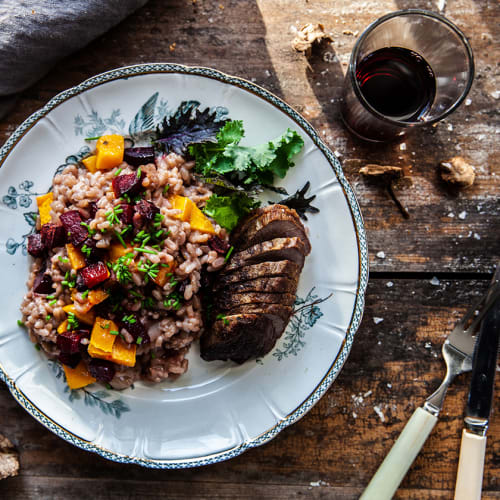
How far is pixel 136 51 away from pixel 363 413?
3330mm

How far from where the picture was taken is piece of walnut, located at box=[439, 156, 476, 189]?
3.60 m

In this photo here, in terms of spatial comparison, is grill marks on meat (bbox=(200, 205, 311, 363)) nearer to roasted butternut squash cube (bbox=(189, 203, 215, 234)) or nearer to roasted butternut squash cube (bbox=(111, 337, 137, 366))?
roasted butternut squash cube (bbox=(189, 203, 215, 234))

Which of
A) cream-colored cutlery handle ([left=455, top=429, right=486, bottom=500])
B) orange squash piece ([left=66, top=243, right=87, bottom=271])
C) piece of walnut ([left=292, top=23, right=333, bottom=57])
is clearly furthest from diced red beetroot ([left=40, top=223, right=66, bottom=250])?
cream-colored cutlery handle ([left=455, top=429, right=486, bottom=500])

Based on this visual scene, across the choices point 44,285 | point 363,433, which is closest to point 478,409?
point 363,433

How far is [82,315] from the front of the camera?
2988mm

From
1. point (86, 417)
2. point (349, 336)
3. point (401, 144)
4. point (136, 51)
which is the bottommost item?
point (86, 417)

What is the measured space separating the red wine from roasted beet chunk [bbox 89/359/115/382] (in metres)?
2.64

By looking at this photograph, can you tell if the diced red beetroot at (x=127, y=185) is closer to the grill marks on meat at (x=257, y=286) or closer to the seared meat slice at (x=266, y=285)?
the grill marks on meat at (x=257, y=286)

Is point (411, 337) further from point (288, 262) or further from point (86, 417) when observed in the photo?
point (86, 417)

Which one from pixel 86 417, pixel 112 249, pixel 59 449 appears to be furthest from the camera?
pixel 59 449

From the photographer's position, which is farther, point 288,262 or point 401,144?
point 401,144

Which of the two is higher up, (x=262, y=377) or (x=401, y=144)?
(x=401, y=144)

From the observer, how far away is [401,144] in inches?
146

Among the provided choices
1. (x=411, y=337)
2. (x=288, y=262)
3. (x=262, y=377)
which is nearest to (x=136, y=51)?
(x=288, y=262)
